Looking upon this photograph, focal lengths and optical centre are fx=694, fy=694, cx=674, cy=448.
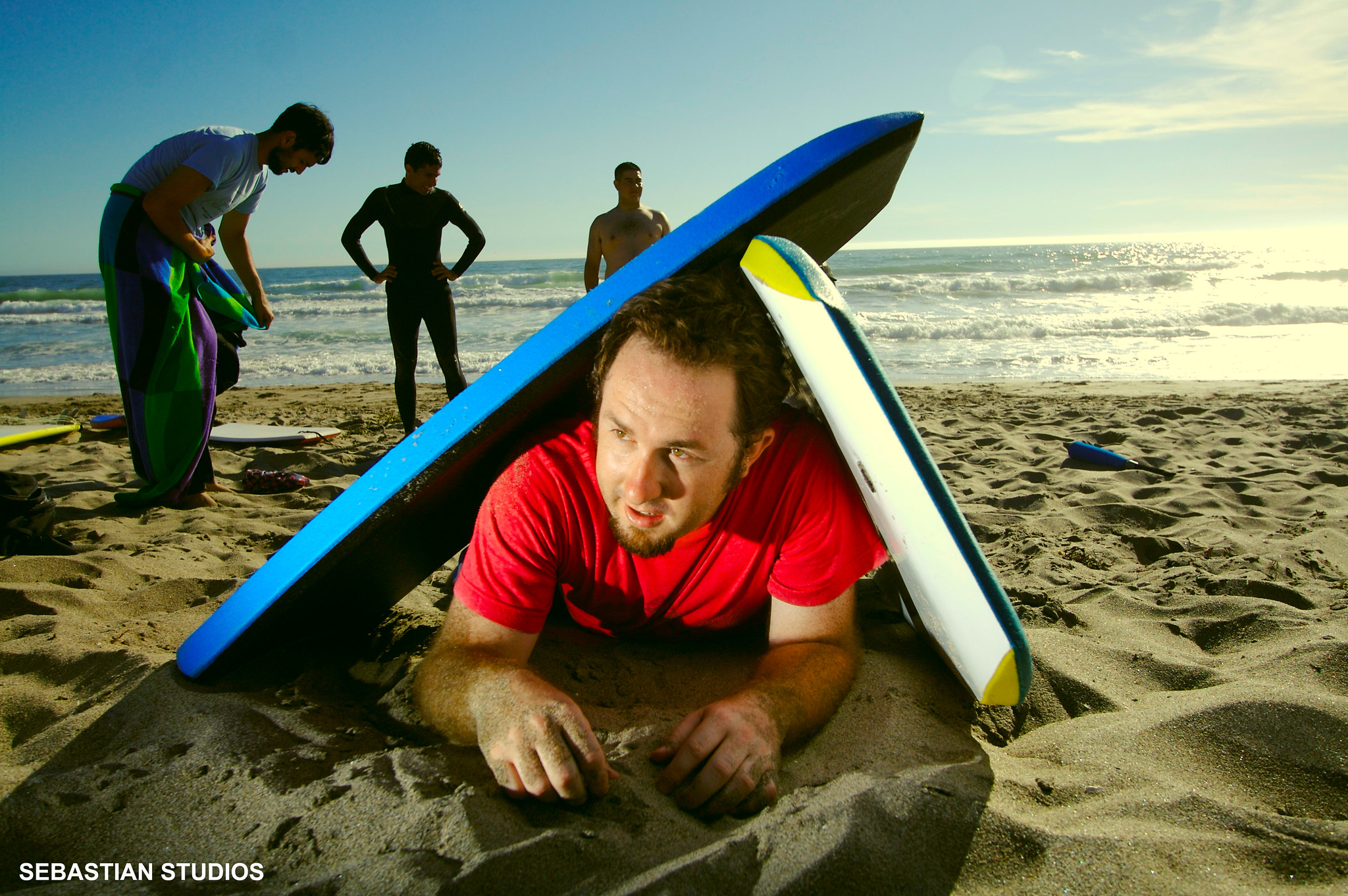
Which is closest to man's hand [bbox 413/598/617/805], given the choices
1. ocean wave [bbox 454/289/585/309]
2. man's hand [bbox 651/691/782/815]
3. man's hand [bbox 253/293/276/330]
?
man's hand [bbox 651/691/782/815]

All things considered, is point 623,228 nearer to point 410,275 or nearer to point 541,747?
point 410,275

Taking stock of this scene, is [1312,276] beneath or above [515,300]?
beneath

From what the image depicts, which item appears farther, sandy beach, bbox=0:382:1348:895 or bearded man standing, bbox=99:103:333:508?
bearded man standing, bbox=99:103:333:508

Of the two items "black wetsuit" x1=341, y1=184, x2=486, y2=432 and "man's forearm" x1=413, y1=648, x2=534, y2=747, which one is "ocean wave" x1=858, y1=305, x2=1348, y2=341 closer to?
"black wetsuit" x1=341, y1=184, x2=486, y2=432

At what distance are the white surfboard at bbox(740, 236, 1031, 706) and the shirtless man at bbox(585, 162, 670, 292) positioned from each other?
16.1 feet

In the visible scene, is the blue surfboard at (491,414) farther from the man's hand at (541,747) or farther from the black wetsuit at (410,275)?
the black wetsuit at (410,275)

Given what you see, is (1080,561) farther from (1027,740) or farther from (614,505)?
(614,505)

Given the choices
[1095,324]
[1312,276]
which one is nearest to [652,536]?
[1095,324]

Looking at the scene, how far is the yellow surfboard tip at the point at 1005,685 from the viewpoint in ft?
3.88

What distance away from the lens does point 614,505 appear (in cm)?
149

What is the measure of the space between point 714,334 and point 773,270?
0.66ft

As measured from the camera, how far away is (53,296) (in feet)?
68.5

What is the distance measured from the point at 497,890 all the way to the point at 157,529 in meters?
2.68

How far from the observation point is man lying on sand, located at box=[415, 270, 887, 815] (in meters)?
1.26
